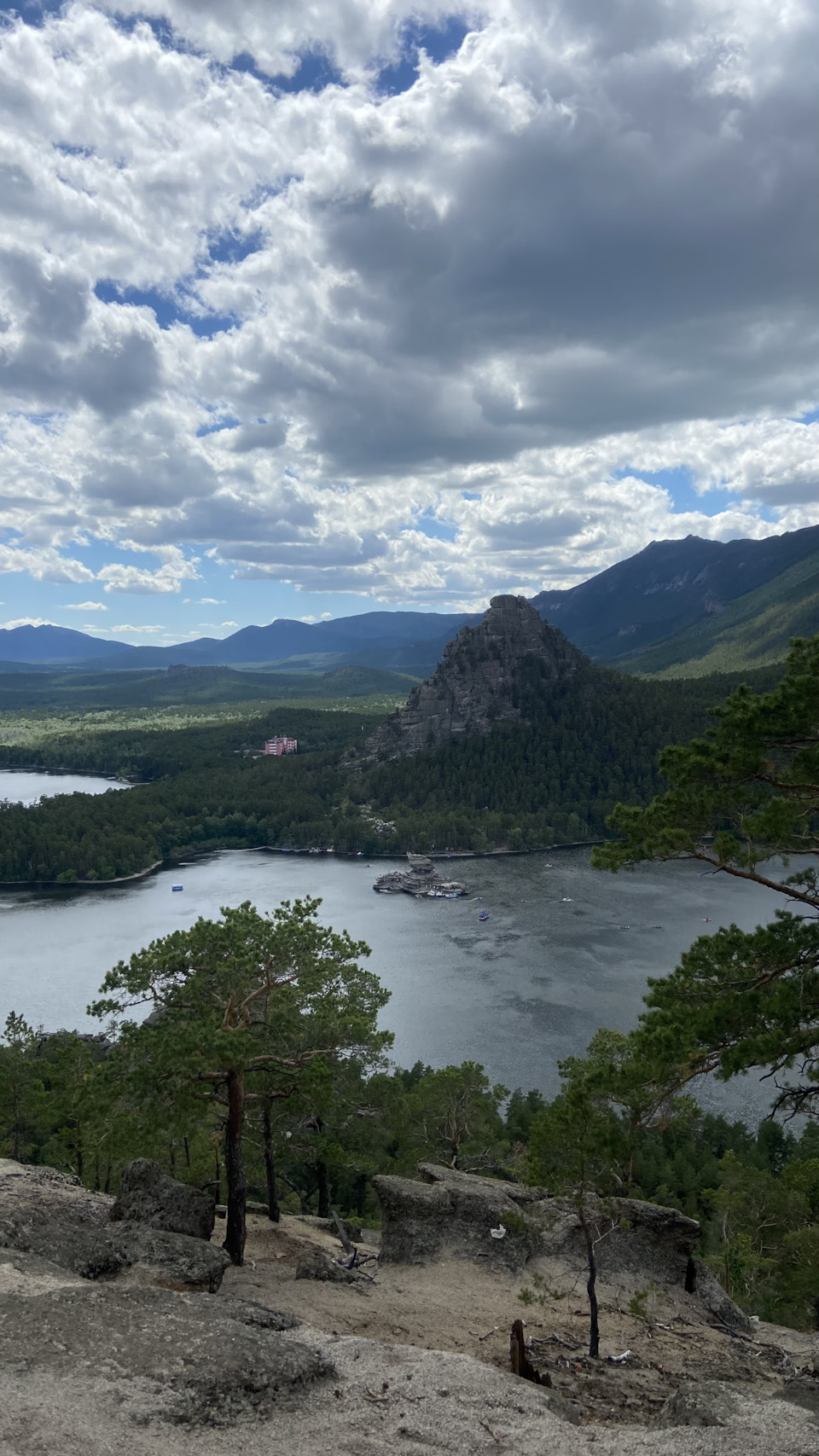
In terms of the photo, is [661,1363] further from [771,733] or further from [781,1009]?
[771,733]

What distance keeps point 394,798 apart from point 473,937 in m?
80.7

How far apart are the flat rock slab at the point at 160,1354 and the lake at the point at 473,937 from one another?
41.4 m

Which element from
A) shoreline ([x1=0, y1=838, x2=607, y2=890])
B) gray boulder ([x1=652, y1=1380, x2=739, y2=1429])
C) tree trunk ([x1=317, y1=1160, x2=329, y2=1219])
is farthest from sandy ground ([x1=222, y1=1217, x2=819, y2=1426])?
shoreline ([x1=0, y1=838, x2=607, y2=890])

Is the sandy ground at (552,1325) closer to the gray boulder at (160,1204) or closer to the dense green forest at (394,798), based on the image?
the gray boulder at (160,1204)

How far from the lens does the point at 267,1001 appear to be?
1789 centimetres

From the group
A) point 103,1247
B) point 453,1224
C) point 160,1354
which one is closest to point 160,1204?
point 103,1247

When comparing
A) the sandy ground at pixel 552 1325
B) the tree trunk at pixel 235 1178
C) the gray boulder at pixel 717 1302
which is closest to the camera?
the sandy ground at pixel 552 1325

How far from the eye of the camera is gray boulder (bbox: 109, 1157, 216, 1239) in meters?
15.9

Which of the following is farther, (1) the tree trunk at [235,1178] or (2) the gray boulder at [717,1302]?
(2) the gray boulder at [717,1302]

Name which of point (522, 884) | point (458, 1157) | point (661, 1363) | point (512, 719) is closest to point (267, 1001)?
point (661, 1363)

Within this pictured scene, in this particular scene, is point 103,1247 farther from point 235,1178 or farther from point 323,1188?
point 323,1188

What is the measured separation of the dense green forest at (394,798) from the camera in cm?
12481

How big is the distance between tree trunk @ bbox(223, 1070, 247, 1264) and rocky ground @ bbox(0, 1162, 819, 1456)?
730 mm

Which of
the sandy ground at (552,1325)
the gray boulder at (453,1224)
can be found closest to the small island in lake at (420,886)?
the gray boulder at (453,1224)
